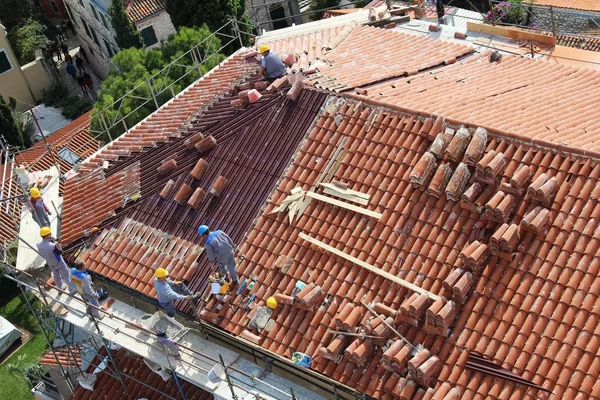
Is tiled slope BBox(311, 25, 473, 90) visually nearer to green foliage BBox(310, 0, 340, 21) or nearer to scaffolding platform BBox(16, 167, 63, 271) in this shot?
scaffolding platform BBox(16, 167, 63, 271)

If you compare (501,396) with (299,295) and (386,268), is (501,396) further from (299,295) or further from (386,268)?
(299,295)

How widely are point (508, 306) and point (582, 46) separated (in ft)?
70.3

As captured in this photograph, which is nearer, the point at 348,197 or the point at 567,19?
the point at 348,197

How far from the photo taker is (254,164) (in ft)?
66.5

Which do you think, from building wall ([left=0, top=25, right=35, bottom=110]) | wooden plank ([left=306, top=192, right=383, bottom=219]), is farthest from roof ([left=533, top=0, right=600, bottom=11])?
building wall ([left=0, top=25, right=35, bottom=110])

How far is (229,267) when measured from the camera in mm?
18203

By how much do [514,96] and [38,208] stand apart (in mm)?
13020

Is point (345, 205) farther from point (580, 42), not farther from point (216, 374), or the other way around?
point (580, 42)

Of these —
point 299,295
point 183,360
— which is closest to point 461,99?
point 299,295

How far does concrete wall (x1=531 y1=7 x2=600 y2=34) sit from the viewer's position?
39.8m

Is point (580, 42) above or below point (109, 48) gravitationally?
below

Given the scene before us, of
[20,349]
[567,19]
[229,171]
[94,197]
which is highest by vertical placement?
[229,171]

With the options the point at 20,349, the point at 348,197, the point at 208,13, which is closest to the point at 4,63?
the point at 208,13

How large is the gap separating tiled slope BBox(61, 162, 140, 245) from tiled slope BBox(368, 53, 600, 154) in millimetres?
7009
